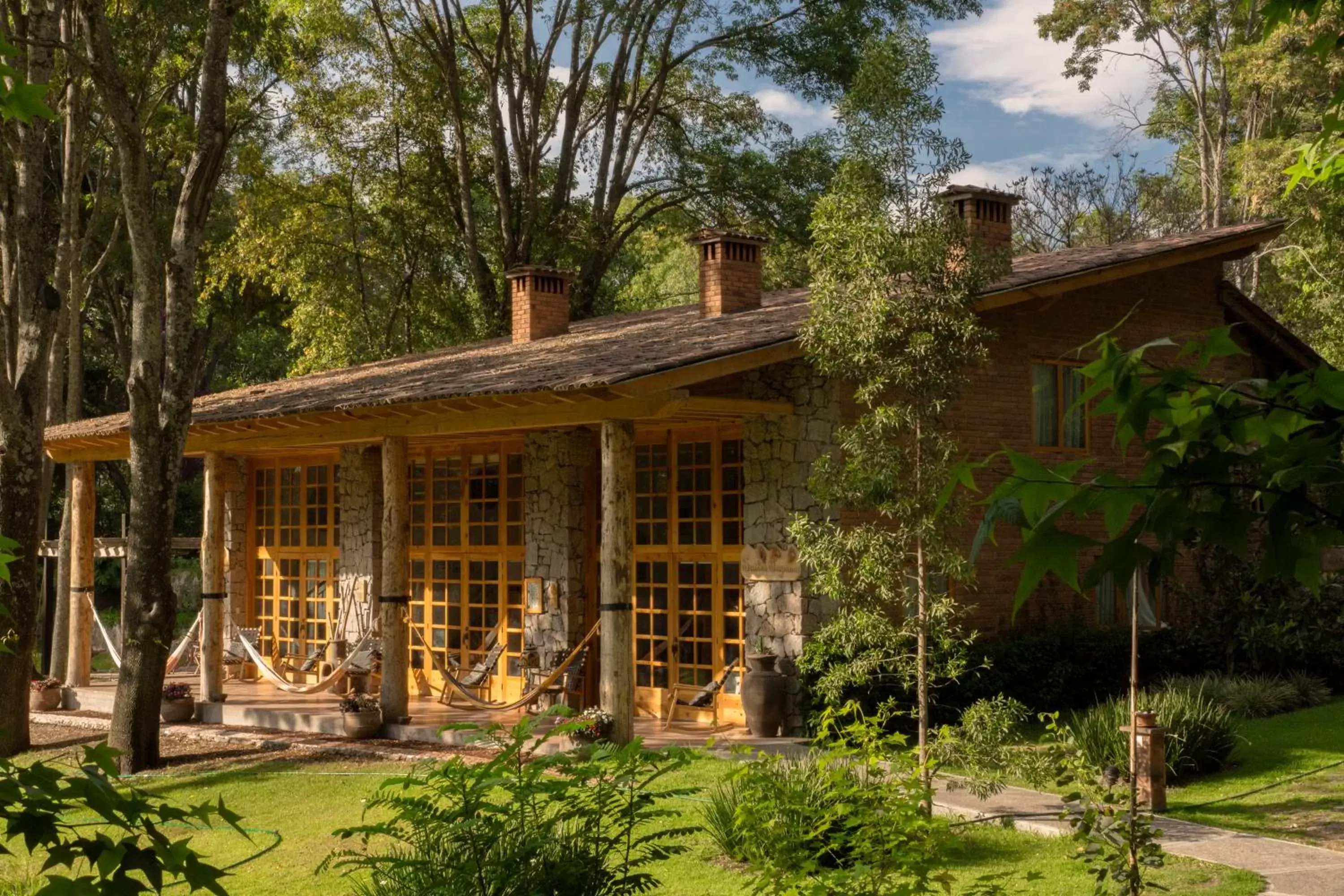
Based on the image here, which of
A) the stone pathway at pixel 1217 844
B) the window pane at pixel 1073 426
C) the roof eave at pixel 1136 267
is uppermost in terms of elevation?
the roof eave at pixel 1136 267

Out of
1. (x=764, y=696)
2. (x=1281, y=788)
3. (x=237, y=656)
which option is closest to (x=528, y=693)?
(x=764, y=696)

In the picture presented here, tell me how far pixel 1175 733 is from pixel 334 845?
6087mm

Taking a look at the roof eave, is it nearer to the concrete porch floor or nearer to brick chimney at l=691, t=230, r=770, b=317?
brick chimney at l=691, t=230, r=770, b=317

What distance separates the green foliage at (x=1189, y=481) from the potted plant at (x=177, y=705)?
45.7 ft

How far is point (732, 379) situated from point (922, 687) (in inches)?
165

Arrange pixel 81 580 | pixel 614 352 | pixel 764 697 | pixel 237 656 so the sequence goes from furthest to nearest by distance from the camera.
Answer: pixel 237 656 < pixel 81 580 < pixel 614 352 < pixel 764 697

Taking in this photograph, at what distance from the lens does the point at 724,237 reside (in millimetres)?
14508

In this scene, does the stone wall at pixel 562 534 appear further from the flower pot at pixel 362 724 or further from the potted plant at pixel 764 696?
the potted plant at pixel 764 696

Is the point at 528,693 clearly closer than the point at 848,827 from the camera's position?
No

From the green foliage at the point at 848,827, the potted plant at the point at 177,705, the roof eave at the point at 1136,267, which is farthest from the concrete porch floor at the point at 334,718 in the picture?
the roof eave at the point at 1136,267

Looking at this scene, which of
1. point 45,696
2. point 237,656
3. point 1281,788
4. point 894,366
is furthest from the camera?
point 237,656

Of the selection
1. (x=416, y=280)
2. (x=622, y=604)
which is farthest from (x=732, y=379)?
(x=416, y=280)

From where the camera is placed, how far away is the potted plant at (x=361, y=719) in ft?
42.8

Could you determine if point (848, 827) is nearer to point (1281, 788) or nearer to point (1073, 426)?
point (1281, 788)
